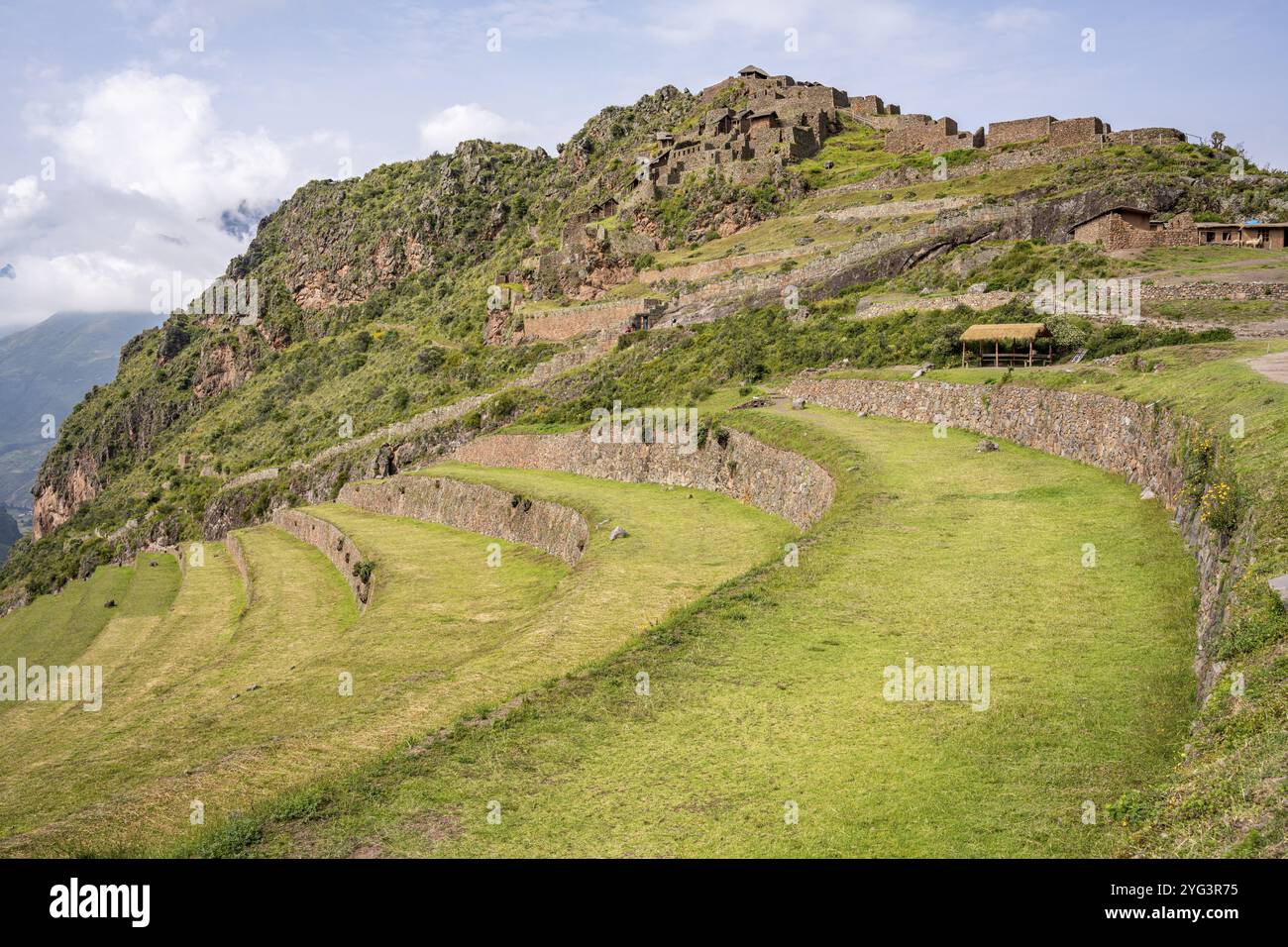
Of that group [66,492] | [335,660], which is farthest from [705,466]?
[66,492]

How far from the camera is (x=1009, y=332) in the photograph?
27547mm

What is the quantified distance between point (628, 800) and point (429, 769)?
79.8 inches

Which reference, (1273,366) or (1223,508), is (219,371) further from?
(1223,508)

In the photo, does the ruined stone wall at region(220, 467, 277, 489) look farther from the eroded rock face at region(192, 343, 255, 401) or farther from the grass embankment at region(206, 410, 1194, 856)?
the grass embankment at region(206, 410, 1194, 856)

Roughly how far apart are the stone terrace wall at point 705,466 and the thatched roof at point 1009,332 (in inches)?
320

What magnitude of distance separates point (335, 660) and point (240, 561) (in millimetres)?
27088

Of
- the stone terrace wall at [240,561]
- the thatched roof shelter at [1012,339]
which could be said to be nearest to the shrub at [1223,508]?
the thatched roof shelter at [1012,339]

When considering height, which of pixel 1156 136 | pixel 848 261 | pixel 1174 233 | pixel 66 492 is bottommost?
pixel 66 492

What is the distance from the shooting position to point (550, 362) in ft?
183

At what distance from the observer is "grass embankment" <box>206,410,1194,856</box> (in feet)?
24.1

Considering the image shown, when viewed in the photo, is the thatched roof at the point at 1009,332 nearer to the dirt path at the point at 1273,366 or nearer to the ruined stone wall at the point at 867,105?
the dirt path at the point at 1273,366
